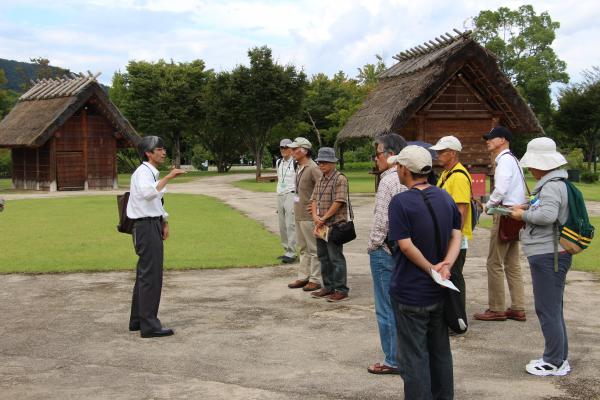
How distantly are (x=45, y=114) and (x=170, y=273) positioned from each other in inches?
966

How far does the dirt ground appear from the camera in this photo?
5129 mm

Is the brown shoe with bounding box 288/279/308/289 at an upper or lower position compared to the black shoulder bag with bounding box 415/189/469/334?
lower

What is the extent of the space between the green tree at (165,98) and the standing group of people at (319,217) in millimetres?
42420

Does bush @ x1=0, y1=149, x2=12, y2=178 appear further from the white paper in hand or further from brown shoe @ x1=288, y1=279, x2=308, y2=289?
the white paper in hand

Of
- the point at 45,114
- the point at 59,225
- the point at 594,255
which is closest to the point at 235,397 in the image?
the point at 594,255

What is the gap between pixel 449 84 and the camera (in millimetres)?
23875

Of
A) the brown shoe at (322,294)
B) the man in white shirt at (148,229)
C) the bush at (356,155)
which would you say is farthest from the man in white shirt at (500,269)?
the bush at (356,155)

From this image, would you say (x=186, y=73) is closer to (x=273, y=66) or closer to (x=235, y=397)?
(x=273, y=66)

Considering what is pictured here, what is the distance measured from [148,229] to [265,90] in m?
33.8

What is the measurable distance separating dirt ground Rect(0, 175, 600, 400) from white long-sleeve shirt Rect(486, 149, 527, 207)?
127cm

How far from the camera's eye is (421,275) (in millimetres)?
4203

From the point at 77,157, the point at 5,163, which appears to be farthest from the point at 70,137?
the point at 5,163

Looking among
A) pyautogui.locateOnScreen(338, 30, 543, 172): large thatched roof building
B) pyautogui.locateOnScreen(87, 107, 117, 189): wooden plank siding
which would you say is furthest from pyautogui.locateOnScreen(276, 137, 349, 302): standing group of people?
pyautogui.locateOnScreen(87, 107, 117, 189): wooden plank siding

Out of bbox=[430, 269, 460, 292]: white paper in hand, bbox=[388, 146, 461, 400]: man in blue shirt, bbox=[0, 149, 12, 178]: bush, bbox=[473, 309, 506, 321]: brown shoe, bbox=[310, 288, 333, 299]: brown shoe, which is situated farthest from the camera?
bbox=[0, 149, 12, 178]: bush
